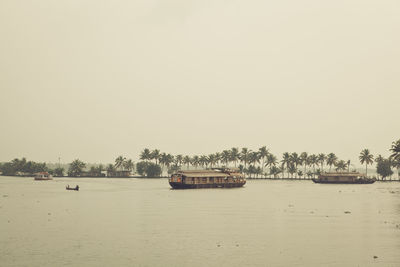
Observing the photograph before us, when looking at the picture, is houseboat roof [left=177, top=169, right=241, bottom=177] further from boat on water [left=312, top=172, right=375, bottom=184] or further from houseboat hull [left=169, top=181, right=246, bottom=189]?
boat on water [left=312, top=172, right=375, bottom=184]

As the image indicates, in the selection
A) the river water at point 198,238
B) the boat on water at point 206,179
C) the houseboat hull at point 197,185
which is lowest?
the river water at point 198,238

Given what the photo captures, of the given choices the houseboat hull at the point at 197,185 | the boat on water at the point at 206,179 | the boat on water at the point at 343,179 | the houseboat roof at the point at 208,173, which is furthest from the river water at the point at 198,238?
the boat on water at the point at 343,179

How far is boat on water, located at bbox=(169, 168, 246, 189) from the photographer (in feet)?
419

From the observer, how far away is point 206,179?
134625 mm

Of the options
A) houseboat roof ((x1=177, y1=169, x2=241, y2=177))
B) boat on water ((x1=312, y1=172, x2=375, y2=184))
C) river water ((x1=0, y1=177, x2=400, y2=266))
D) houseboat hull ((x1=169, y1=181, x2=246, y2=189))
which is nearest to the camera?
river water ((x1=0, y1=177, x2=400, y2=266))

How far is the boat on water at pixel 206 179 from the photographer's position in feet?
419

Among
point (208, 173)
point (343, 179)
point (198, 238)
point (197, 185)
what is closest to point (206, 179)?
point (208, 173)

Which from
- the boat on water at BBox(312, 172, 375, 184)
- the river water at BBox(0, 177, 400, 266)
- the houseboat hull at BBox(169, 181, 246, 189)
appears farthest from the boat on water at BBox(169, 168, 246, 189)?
the river water at BBox(0, 177, 400, 266)

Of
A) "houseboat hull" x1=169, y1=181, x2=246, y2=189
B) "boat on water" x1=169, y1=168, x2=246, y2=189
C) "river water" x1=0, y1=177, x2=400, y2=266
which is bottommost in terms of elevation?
"river water" x1=0, y1=177, x2=400, y2=266

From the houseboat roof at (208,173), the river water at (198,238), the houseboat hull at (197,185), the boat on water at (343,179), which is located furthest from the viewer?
the boat on water at (343,179)

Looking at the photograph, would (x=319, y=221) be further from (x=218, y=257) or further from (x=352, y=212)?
(x=218, y=257)

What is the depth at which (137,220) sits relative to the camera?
171ft

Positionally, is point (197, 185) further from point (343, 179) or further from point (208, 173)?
point (343, 179)

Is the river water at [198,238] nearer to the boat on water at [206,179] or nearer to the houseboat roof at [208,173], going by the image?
the boat on water at [206,179]
